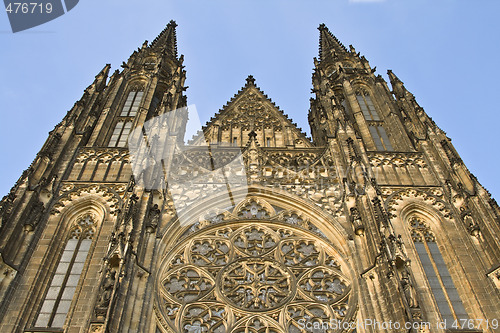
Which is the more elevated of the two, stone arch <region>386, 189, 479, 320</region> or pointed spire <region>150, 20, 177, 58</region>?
pointed spire <region>150, 20, 177, 58</region>

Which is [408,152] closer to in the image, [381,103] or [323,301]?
[381,103]

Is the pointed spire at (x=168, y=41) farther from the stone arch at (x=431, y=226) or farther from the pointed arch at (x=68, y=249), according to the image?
the stone arch at (x=431, y=226)

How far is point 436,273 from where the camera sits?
14.2m

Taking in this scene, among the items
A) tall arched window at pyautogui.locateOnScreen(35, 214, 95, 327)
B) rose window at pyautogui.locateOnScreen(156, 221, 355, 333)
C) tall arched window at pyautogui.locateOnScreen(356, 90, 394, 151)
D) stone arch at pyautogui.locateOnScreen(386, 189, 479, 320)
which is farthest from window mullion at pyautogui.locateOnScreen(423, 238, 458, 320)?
tall arched window at pyautogui.locateOnScreen(35, 214, 95, 327)

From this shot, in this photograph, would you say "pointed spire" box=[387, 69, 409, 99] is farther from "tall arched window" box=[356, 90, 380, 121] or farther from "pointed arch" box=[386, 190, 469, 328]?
"pointed arch" box=[386, 190, 469, 328]

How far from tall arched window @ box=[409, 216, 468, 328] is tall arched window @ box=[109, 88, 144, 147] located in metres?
11.0

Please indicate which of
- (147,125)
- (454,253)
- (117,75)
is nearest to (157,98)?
(117,75)

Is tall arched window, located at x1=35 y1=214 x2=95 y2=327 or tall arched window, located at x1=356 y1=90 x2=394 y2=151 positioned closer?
tall arched window, located at x1=35 y1=214 x2=95 y2=327

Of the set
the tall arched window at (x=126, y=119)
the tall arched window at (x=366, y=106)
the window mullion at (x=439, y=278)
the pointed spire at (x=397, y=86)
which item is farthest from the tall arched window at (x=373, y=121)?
the tall arched window at (x=126, y=119)

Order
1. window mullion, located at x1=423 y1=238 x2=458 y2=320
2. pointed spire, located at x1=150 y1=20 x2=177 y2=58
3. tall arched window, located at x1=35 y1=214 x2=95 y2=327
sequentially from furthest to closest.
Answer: pointed spire, located at x1=150 y1=20 x2=177 y2=58, window mullion, located at x1=423 y1=238 x2=458 y2=320, tall arched window, located at x1=35 y1=214 x2=95 y2=327

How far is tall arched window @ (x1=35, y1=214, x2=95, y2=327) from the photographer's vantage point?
41.8 ft

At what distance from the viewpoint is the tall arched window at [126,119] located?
2052 centimetres

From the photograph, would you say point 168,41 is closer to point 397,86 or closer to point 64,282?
point 397,86

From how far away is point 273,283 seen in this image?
44.3 ft
